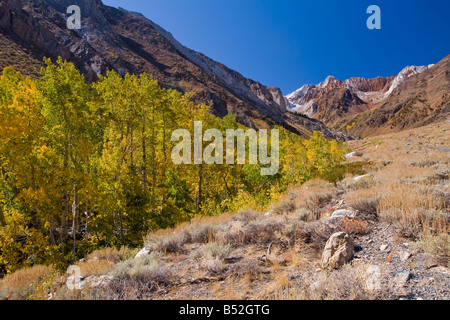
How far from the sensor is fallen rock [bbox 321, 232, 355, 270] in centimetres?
420

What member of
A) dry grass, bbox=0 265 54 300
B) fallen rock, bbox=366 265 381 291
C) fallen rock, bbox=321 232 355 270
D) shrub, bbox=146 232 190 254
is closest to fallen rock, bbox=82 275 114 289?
dry grass, bbox=0 265 54 300

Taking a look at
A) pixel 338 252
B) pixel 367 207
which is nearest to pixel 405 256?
pixel 338 252

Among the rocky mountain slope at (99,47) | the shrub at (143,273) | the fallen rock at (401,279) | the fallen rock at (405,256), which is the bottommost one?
the shrub at (143,273)

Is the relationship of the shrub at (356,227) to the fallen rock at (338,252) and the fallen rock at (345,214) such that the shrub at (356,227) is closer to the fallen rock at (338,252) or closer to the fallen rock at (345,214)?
the fallen rock at (345,214)

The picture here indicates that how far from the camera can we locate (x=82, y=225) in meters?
15.7

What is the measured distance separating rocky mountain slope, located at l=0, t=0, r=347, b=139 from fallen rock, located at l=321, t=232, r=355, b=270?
6157 cm

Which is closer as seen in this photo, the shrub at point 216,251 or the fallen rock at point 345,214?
the shrub at point 216,251

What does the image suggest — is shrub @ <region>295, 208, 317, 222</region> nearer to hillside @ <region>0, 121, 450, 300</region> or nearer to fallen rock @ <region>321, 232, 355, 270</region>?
hillside @ <region>0, 121, 450, 300</region>

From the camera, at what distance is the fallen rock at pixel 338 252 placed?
4.20 meters

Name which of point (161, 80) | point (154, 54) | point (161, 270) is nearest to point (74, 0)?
point (154, 54)

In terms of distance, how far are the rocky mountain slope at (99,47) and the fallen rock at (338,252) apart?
61571 millimetres

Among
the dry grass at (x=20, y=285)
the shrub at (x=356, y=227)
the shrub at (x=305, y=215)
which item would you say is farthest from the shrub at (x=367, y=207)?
the dry grass at (x=20, y=285)

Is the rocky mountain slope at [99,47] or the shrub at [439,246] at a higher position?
the rocky mountain slope at [99,47]

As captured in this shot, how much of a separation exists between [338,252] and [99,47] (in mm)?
131331
